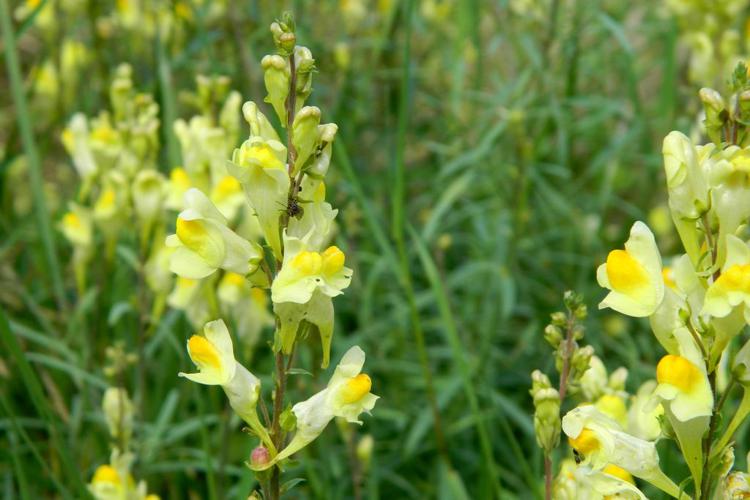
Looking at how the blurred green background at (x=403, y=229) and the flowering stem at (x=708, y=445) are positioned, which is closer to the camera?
the flowering stem at (x=708, y=445)

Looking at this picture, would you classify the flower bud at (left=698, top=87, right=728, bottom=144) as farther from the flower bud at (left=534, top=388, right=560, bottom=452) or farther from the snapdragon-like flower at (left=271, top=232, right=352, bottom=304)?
the snapdragon-like flower at (left=271, top=232, right=352, bottom=304)

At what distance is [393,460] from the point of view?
3381 millimetres

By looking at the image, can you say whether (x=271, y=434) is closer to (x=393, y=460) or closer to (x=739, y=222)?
(x=739, y=222)

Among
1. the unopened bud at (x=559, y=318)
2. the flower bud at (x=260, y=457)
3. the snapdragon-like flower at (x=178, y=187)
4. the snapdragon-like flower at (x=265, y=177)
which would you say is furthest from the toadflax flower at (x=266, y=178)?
the snapdragon-like flower at (x=178, y=187)

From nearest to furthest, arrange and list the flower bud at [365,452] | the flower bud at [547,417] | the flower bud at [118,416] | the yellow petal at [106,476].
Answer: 1. the flower bud at [547,417]
2. the yellow petal at [106,476]
3. the flower bud at [118,416]
4. the flower bud at [365,452]

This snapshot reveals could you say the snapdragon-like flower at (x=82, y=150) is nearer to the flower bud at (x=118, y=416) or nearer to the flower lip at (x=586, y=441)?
the flower bud at (x=118, y=416)

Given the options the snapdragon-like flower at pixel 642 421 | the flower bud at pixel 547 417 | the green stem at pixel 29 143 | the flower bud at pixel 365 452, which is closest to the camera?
the flower bud at pixel 547 417

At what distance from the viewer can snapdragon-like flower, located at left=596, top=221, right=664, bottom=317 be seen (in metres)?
1.51

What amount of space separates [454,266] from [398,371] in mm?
927

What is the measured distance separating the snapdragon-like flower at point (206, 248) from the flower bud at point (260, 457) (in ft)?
0.90

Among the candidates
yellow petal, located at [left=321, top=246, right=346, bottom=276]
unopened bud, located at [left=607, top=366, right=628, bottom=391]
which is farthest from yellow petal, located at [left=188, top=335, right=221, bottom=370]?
unopened bud, located at [left=607, top=366, right=628, bottom=391]

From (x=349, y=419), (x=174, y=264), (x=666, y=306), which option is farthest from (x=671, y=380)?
(x=174, y=264)

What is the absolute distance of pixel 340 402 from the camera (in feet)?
5.08

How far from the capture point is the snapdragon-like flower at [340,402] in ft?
5.06
